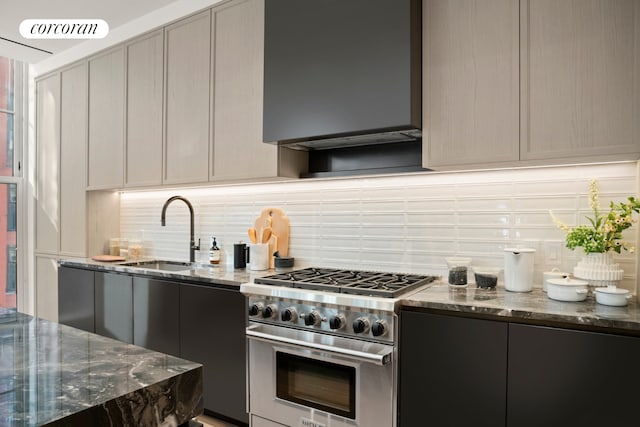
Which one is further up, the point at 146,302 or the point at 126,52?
the point at 126,52

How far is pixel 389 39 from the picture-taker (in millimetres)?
2205

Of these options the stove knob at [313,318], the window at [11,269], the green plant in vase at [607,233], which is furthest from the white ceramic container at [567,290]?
the window at [11,269]

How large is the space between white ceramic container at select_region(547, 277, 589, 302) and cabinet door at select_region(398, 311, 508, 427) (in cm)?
32

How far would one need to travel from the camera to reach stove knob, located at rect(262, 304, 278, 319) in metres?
2.27

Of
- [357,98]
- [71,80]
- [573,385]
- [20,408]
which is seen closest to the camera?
[20,408]

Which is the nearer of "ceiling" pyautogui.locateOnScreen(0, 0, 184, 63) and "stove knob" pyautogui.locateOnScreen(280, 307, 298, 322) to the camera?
"stove knob" pyautogui.locateOnScreen(280, 307, 298, 322)

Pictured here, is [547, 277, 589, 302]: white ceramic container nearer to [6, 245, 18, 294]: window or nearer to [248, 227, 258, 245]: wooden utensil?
[248, 227, 258, 245]: wooden utensil

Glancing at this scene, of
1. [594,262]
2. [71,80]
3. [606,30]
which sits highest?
[71,80]

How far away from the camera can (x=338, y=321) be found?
80.8 inches

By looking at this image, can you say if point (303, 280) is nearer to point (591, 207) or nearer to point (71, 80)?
point (591, 207)

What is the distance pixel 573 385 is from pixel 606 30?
55.2 inches

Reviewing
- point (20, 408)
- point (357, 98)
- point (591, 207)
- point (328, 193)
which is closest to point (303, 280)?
point (328, 193)

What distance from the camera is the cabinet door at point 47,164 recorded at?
13.6 feet

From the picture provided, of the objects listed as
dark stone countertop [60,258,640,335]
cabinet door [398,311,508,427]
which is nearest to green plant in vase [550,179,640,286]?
dark stone countertop [60,258,640,335]
